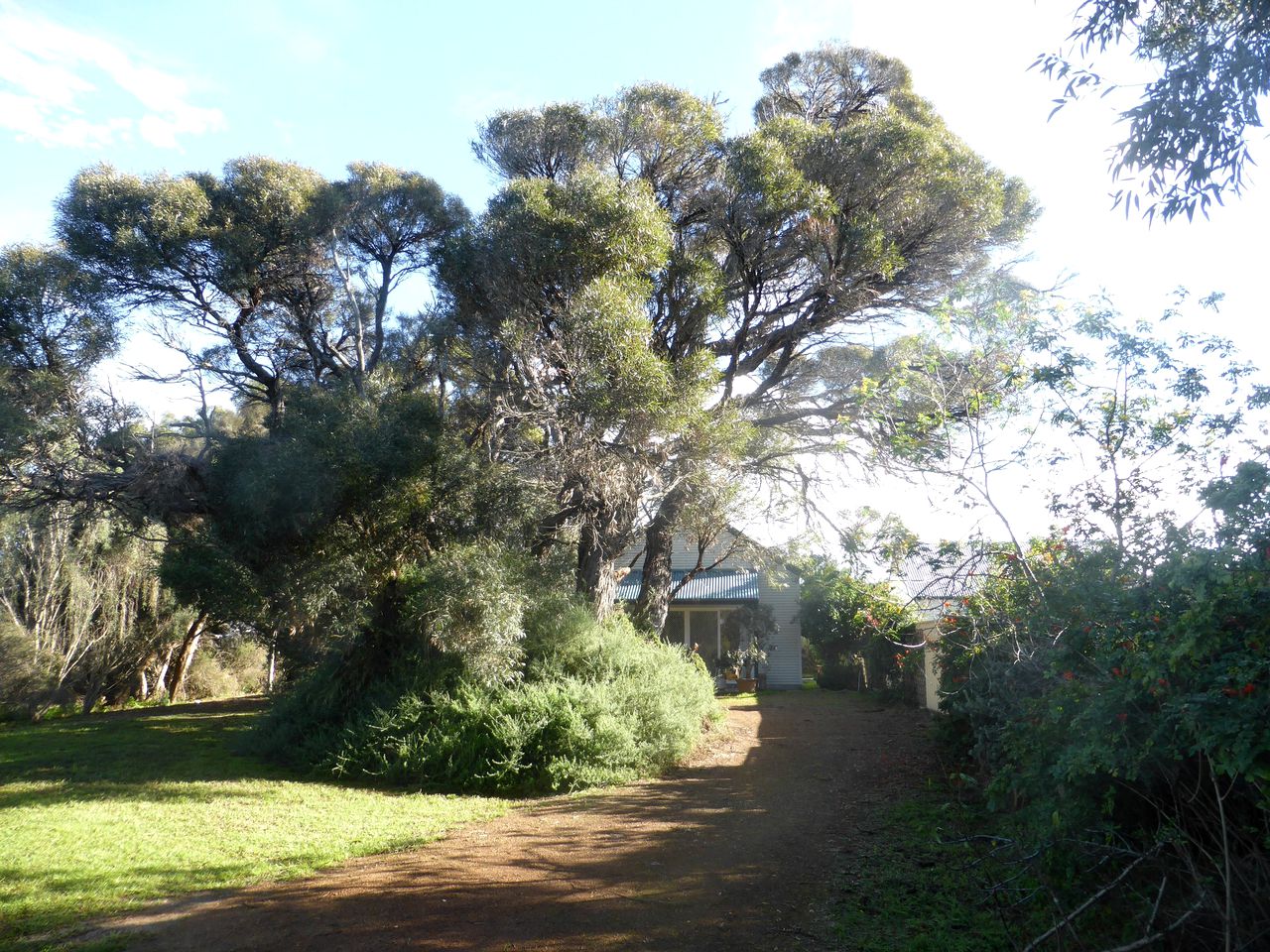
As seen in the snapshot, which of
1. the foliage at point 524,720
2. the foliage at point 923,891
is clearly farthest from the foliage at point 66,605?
the foliage at point 923,891

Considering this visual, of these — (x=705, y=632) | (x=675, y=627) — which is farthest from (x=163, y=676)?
(x=705, y=632)

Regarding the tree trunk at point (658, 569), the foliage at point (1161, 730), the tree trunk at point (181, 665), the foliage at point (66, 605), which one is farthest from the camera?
the tree trunk at point (181, 665)


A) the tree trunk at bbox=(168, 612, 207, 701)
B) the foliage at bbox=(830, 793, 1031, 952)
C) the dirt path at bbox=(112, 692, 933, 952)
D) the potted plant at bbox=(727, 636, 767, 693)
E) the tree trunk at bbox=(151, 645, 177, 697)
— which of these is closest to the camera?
the foliage at bbox=(830, 793, 1031, 952)

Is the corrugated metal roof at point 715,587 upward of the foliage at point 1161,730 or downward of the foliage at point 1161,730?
upward

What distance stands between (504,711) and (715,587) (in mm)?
16115

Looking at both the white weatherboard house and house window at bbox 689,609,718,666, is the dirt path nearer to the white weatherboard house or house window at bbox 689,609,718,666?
the white weatherboard house

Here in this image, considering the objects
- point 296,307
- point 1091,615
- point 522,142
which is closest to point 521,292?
point 522,142

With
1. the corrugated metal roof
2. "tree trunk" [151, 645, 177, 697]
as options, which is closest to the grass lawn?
"tree trunk" [151, 645, 177, 697]

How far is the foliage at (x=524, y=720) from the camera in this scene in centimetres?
1070

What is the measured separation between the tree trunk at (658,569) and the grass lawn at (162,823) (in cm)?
692

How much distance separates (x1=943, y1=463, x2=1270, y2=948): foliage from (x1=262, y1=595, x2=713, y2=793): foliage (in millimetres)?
6200

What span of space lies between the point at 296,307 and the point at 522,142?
199 inches

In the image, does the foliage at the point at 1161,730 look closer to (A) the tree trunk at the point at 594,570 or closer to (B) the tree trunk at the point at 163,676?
(A) the tree trunk at the point at 594,570

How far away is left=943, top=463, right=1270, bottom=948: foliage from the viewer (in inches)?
149
